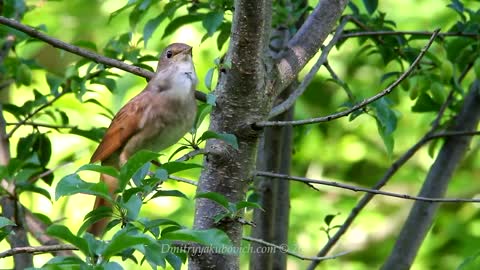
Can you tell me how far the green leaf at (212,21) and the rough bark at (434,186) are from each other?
4.54ft

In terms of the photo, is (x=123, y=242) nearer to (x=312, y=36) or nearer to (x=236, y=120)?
(x=236, y=120)

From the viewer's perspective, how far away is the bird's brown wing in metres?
3.76

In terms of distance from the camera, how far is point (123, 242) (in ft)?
6.67

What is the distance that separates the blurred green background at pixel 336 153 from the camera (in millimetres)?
6051

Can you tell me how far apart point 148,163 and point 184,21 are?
1768 mm

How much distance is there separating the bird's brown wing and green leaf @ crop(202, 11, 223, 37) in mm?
411

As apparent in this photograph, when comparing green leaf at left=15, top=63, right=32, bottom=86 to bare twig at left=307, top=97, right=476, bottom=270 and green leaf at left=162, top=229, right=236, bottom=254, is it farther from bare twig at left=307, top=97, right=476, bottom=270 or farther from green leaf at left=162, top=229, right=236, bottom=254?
A: green leaf at left=162, top=229, right=236, bottom=254

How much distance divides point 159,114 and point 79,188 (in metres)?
1.41

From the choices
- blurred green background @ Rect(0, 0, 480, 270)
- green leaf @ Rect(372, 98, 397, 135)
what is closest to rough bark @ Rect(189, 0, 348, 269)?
green leaf @ Rect(372, 98, 397, 135)

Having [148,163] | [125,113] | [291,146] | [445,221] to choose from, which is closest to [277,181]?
[291,146]

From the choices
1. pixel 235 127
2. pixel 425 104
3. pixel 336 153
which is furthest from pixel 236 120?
pixel 336 153

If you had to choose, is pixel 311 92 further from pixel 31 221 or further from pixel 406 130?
pixel 31 221

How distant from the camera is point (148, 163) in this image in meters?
2.41

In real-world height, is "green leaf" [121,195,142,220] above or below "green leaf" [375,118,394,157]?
below
